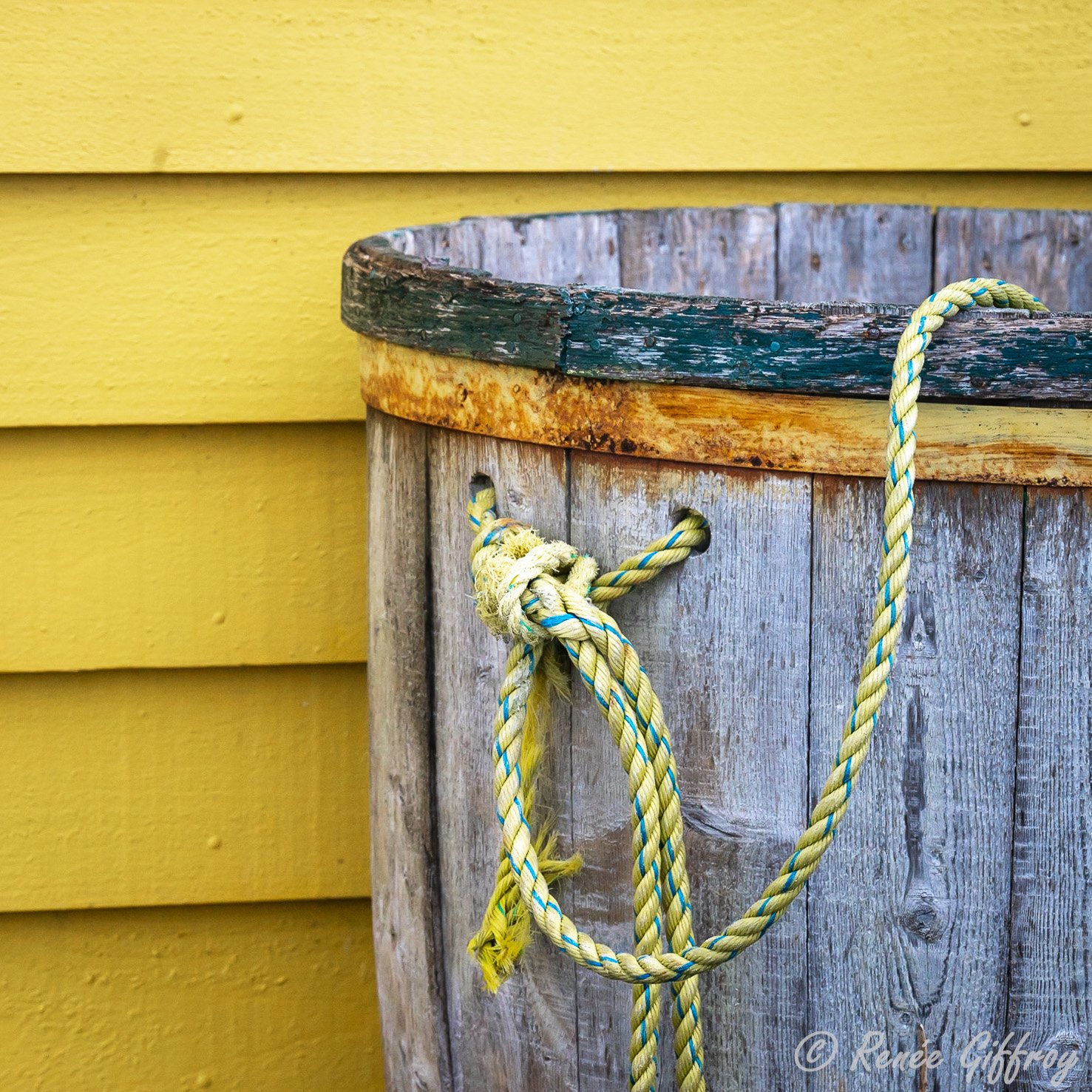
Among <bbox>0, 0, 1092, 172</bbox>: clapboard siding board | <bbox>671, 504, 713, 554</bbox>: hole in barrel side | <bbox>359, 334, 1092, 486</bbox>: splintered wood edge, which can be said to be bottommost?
<bbox>671, 504, 713, 554</bbox>: hole in barrel side

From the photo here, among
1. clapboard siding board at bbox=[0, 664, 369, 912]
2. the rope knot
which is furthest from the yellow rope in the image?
clapboard siding board at bbox=[0, 664, 369, 912]

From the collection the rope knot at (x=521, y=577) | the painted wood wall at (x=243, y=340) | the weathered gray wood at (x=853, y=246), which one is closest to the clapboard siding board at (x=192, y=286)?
the painted wood wall at (x=243, y=340)

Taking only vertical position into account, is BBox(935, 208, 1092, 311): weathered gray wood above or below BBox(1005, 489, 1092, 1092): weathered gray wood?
above

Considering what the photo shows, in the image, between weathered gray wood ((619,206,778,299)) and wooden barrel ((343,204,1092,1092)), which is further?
weathered gray wood ((619,206,778,299))

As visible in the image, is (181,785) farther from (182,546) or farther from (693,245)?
(693,245)

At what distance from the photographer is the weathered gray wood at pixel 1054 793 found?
0.63 metres

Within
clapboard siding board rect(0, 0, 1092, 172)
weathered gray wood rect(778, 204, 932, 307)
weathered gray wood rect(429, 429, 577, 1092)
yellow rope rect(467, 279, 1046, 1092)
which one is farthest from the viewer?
weathered gray wood rect(778, 204, 932, 307)

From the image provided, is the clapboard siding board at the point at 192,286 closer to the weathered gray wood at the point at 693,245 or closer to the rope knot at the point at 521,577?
the weathered gray wood at the point at 693,245

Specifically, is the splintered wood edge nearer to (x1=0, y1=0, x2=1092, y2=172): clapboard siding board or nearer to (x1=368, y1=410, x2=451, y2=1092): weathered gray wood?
(x1=368, y1=410, x2=451, y2=1092): weathered gray wood

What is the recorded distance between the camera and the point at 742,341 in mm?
640

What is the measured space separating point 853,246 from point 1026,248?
0.18 meters

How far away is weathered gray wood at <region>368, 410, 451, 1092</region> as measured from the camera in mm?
826

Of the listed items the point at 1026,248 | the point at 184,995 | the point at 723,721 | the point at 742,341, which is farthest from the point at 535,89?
the point at 184,995

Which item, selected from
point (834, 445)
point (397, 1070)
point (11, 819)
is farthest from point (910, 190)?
point (11, 819)
